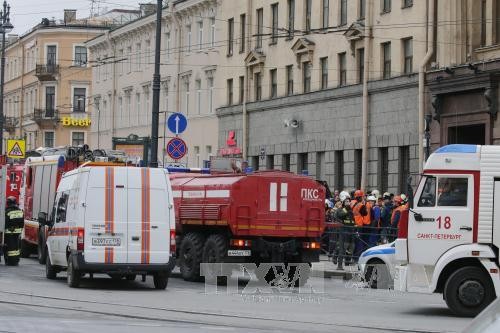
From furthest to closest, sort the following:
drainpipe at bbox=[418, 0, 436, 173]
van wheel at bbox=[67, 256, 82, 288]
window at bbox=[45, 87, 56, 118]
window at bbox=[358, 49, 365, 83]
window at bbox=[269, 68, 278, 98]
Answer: window at bbox=[45, 87, 56, 118], window at bbox=[269, 68, 278, 98], window at bbox=[358, 49, 365, 83], drainpipe at bbox=[418, 0, 436, 173], van wheel at bbox=[67, 256, 82, 288]

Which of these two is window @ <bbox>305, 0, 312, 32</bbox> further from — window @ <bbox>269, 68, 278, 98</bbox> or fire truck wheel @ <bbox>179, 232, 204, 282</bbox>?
fire truck wheel @ <bbox>179, 232, 204, 282</bbox>

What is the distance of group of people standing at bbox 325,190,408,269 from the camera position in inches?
1153

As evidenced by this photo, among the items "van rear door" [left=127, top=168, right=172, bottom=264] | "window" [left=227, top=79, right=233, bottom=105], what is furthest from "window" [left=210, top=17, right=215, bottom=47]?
"van rear door" [left=127, top=168, right=172, bottom=264]

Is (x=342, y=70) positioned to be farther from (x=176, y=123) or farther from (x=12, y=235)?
(x=12, y=235)

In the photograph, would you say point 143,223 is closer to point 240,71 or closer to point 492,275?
point 492,275

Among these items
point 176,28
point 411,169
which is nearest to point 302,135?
point 411,169

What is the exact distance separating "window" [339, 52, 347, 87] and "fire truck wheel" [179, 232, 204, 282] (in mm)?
22013

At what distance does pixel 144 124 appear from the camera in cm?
7088

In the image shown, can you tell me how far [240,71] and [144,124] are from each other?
14929 mm

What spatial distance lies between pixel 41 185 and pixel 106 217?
1209cm

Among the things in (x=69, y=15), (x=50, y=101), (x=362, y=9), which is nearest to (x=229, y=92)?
(x=362, y=9)

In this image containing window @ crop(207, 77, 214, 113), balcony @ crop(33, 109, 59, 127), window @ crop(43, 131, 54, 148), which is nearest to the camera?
window @ crop(207, 77, 214, 113)

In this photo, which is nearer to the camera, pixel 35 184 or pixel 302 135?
pixel 35 184

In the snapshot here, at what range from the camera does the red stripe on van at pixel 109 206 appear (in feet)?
73.4
